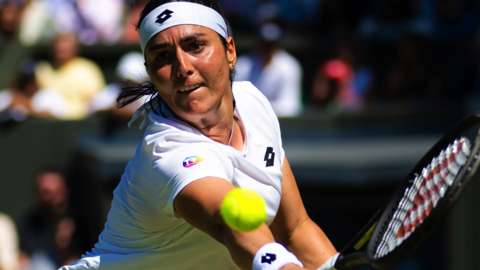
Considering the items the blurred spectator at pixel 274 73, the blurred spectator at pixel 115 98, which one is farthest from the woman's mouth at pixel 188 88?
the blurred spectator at pixel 274 73

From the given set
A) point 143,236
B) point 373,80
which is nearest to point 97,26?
point 373,80

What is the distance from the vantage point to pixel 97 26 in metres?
12.2

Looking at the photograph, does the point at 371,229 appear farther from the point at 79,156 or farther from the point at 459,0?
the point at 459,0

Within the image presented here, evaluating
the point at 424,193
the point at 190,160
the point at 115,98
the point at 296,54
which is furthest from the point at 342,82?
the point at 190,160

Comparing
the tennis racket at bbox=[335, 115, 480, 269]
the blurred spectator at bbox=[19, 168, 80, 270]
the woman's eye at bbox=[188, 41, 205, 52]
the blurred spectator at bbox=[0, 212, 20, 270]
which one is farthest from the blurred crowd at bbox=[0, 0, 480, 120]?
the tennis racket at bbox=[335, 115, 480, 269]

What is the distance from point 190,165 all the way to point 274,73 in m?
6.43

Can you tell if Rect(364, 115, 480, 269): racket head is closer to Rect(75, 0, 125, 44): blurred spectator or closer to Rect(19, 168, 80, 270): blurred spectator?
Rect(19, 168, 80, 270): blurred spectator

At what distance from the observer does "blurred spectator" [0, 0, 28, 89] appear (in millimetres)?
11438

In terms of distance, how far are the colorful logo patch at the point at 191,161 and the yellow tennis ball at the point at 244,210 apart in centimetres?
45

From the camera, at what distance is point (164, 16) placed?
181 inches

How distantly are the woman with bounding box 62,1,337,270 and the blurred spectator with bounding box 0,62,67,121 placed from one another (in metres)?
5.90

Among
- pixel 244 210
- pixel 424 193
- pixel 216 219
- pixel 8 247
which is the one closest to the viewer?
pixel 244 210

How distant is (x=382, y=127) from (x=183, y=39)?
6.08m

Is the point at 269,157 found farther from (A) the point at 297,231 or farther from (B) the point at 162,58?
(B) the point at 162,58
